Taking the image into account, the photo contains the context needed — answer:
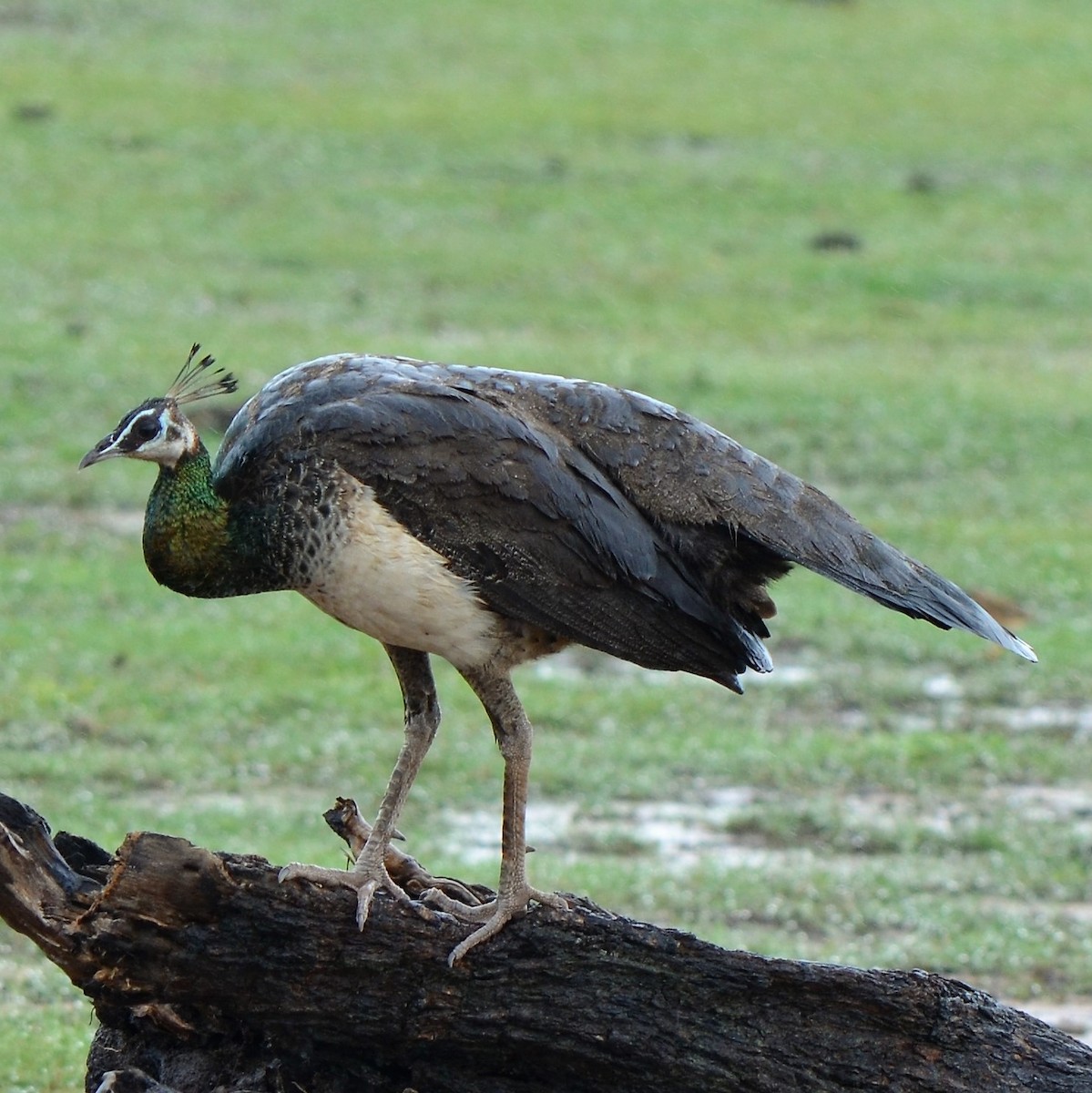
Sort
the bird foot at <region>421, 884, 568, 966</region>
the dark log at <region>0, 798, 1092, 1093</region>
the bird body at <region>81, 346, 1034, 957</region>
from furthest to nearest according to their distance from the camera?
1. the bird body at <region>81, 346, 1034, 957</region>
2. the bird foot at <region>421, 884, 568, 966</region>
3. the dark log at <region>0, 798, 1092, 1093</region>

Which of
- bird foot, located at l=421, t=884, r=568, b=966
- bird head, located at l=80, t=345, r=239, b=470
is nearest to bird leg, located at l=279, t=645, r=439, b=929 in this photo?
bird foot, located at l=421, t=884, r=568, b=966

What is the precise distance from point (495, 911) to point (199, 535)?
123 centimetres

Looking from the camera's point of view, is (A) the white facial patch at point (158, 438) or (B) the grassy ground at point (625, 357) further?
(B) the grassy ground at point (625, 357)

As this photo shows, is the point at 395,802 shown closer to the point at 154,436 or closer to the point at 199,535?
the point at 199,535

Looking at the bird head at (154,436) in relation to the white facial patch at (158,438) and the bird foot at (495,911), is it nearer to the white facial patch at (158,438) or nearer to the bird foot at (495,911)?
the white facial patch at (158,438)

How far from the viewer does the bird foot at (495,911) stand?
17.5 feet

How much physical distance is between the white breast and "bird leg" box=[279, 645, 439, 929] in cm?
36

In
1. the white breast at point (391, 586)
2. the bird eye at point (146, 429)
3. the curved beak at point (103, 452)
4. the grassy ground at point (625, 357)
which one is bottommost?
the grassy ground at point (625, 357)

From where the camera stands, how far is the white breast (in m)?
5.41

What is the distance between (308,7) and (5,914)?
83.5ft

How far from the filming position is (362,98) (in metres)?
25.9

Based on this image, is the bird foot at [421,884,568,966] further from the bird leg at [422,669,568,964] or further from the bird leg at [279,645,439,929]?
the bird leg at [279,645,439,929]

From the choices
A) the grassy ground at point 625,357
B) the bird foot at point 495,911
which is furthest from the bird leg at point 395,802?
the grassy ground at point 625,357

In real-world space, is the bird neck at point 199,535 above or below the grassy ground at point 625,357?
above
